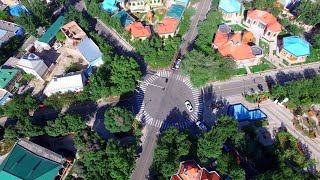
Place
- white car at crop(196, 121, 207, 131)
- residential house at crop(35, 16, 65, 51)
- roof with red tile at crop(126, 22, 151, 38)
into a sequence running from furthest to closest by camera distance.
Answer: roof with red tile at crop(126, 22, 151, 38) → residential house at crop(35, 16, 65, 51) → white car at crop(196, 121, 207, 131)

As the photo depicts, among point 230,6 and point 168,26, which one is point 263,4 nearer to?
point 230,6

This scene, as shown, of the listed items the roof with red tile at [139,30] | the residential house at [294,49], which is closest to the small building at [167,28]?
the roof with red tile at [139,30]

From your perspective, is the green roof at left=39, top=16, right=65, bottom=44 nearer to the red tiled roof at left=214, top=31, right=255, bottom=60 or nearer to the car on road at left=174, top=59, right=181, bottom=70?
the car on road at left=174, top=59, right=181, bottom=70

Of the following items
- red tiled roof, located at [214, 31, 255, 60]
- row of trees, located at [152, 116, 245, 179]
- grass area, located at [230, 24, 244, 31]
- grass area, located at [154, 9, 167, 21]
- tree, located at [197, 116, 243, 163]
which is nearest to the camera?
row of trees, located at [152, 116, 245, 179]

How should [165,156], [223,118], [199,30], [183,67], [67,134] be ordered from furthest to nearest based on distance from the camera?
[199,30]
[183,67]
[67,134]
[223,118]
[165,156]

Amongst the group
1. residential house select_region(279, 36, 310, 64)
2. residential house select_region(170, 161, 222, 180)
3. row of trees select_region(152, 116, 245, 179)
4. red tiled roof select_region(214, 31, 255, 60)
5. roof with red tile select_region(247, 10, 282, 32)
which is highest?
roof with red tile select_region(247, 10, 282, 32)

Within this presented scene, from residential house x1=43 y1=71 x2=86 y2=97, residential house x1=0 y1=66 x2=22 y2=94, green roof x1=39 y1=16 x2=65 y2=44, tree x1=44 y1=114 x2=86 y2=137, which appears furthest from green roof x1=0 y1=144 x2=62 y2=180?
green roof x1=39 y1=16 x2=65 y2=44

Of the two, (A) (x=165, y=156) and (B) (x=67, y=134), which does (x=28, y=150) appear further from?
(A) (x=165, y=156)

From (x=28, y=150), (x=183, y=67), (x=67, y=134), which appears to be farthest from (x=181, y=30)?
(x=28, y=150)
